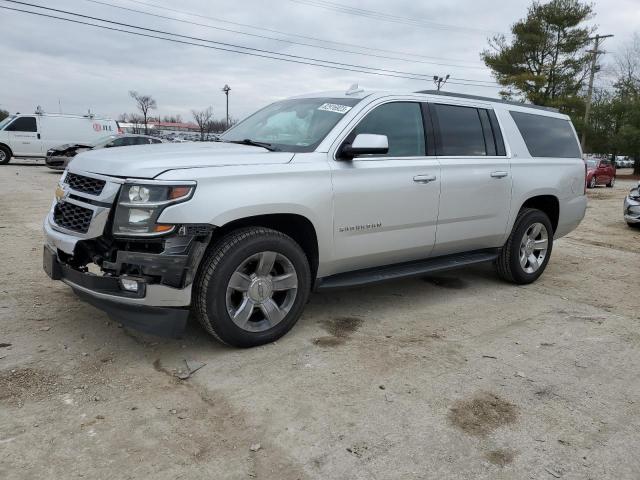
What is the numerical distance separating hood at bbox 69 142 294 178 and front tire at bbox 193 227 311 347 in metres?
0.50

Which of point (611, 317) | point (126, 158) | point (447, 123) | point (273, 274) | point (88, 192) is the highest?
point (447, 123)

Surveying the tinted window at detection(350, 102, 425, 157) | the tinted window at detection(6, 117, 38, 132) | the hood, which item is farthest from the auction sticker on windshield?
the tinted window at detection(6, 117, 38, 132)

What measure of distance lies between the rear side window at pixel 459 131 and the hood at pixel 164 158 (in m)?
1.63

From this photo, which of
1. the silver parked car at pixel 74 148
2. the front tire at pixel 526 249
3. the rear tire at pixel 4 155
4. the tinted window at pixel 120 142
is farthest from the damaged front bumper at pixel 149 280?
the rear tire at pixel 4 155

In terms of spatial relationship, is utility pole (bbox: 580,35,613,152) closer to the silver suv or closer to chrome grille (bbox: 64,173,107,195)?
the silver suv

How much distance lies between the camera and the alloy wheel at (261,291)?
11.8 feet

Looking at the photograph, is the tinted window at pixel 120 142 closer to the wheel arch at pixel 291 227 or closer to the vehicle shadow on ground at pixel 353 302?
the vehicle shadow on ground at pixel 353 302

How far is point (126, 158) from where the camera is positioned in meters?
3.47

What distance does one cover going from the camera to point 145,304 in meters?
3.27

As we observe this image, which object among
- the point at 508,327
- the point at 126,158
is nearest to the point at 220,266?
the point at 126,158

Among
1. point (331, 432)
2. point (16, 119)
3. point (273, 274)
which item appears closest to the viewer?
point (331, 432)

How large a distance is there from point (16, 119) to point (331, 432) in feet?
74.8

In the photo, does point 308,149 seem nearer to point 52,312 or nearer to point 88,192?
point 88,192

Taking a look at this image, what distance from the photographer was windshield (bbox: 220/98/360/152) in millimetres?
4113
